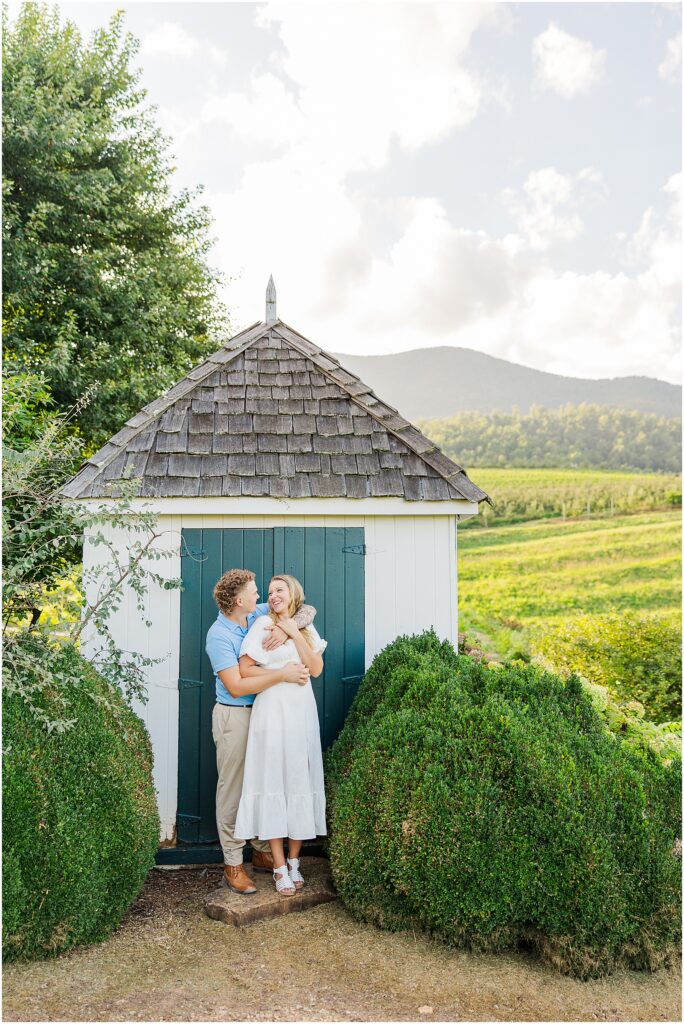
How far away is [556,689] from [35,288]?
10.0m

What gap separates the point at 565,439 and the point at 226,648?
2964 centimetres

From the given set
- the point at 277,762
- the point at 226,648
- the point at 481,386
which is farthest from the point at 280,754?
the point at 481,386

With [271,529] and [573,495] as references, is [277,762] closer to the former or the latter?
[271,529]

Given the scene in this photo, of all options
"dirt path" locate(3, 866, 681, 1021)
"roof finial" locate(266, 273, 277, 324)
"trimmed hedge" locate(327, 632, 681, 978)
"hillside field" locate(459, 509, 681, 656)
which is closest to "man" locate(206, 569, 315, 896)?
"dirt path" locate(3, 866, 681, 1021)

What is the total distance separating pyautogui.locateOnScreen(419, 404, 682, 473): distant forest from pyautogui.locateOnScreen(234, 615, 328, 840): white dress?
81.3 ft

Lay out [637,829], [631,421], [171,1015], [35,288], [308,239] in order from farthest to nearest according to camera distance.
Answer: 1. [631,421]
2. [308,239]
3. [35,288]
4. [637,829]
5. [171,1015]

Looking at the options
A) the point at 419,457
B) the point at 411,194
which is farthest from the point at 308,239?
the point at 419,457

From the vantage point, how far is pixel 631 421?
33.6 m

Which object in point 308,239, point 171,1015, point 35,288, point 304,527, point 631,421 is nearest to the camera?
point 171,1015

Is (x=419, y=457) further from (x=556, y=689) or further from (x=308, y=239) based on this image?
(x=308, y=239)

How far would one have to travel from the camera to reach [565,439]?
31.7 metres

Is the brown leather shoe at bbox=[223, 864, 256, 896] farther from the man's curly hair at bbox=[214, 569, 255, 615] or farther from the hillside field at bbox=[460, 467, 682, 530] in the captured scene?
the hillside field at bbox=[460, 467, 682, 530]

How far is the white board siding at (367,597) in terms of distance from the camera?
5.39 m

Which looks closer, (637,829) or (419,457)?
(637,829)
